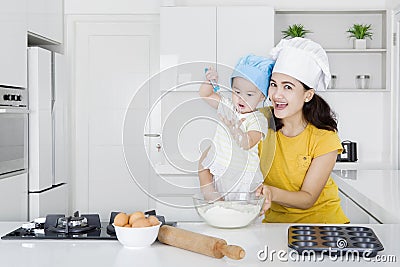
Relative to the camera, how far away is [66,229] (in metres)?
1.73

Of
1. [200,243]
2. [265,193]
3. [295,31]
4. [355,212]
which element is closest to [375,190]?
[355,212]

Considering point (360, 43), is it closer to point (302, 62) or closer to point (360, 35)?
point (360, 35)

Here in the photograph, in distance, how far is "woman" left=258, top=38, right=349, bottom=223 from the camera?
2.02 metres

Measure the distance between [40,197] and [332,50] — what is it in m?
2.34

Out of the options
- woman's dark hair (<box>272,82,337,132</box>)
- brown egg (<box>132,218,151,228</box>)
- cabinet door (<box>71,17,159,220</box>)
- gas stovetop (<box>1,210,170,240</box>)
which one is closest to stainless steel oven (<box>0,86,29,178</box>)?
cabinet door (<box>71,17,159,220</box>)

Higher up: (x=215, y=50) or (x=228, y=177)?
(x=215, y=50)

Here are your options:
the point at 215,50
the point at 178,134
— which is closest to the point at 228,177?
the point at 178,134

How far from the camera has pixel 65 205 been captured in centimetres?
448

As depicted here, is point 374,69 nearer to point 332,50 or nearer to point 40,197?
point 332,50

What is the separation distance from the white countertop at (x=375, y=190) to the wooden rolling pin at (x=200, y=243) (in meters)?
0.86

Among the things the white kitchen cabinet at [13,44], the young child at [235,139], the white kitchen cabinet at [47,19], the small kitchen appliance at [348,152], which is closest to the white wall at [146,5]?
the white kitchen cabinet at [47,19]

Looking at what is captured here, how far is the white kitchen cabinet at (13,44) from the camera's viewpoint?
3447 millimetres

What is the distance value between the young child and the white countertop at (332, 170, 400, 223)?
2.01 ft

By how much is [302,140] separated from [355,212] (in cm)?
80
